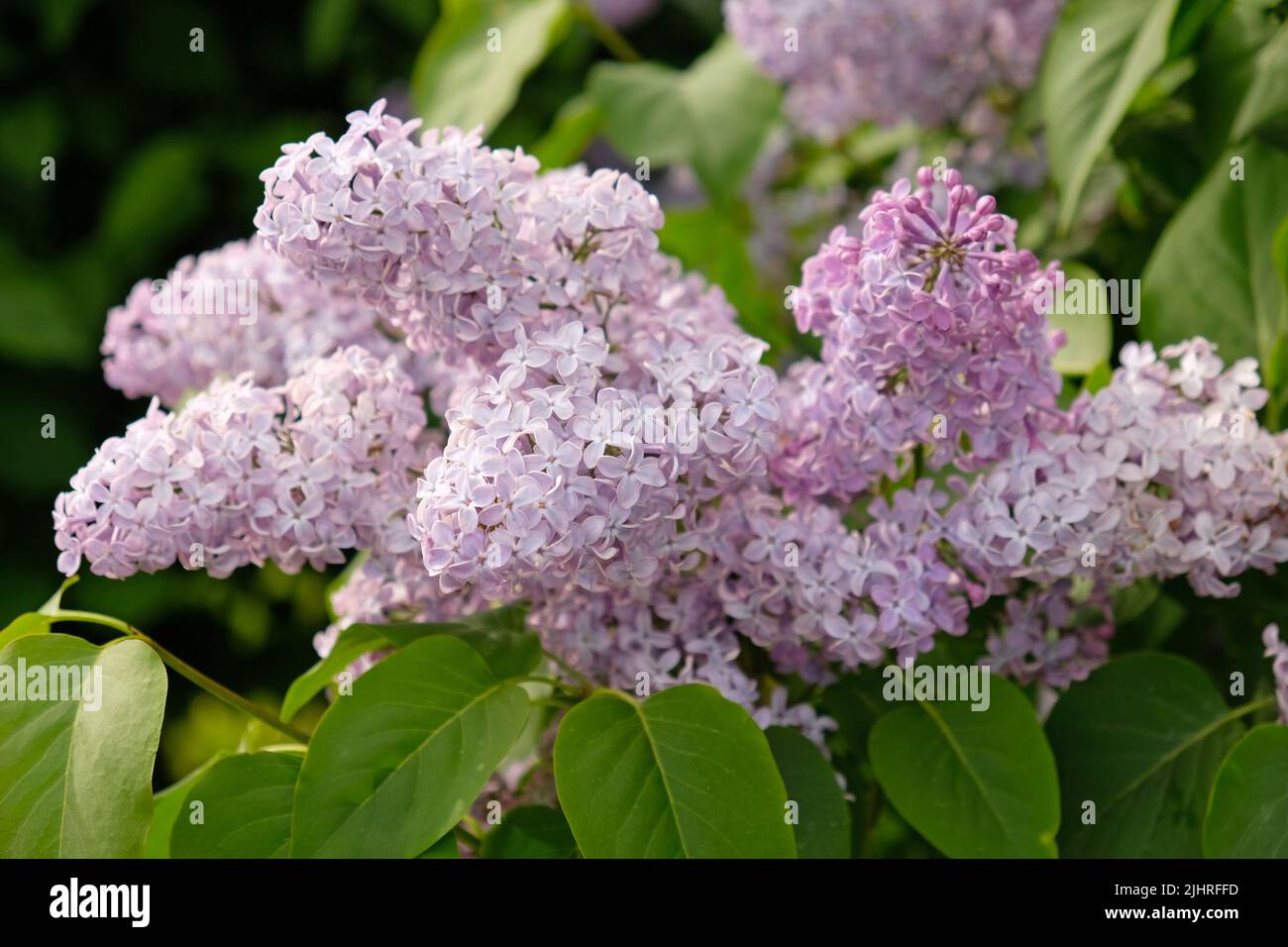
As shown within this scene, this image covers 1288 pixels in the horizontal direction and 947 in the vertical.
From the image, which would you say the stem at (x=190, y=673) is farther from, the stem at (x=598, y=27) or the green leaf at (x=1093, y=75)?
the stem at (x=598, y=27)

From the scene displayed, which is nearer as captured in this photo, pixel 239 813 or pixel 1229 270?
pixel 239 813

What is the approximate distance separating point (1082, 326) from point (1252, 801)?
34 centimetres

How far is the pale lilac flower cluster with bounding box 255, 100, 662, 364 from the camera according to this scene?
2.07ft

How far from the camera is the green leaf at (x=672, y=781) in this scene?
0.58 m

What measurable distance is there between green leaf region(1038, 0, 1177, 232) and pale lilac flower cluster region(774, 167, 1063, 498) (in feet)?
0.66

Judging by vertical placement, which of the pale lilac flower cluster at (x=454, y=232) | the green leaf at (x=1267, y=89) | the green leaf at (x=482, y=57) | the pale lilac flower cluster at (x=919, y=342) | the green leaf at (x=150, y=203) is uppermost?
the green leaf at (x=150, y=203)

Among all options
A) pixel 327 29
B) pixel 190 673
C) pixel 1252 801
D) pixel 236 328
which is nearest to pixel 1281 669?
pixel 1252 801

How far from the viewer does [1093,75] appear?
88 cm

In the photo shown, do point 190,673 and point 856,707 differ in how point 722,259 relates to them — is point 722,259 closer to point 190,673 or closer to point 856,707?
point 856,707

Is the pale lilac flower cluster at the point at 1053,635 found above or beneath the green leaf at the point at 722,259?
beneath

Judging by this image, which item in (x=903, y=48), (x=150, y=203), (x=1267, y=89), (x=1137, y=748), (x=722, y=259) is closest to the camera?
→ (x=1137, y=748)

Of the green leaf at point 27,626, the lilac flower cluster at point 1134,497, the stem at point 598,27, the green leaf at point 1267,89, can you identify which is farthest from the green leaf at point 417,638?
the stem at point 598,27

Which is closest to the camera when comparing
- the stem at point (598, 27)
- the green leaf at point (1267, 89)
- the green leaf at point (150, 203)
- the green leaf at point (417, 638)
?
the green leaf at point (417, 638)

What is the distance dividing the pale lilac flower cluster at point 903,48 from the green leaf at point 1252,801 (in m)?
0.63
